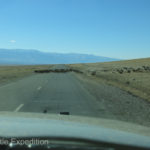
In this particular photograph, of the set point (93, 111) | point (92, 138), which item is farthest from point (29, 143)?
point (93, 111)

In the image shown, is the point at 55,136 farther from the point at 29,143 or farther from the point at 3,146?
the point at 3,146

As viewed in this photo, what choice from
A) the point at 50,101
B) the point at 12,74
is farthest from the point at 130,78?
the point at 12,74

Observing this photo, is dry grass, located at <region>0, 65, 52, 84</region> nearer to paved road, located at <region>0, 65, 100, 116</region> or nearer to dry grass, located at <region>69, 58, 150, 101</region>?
dry grass, located at <region>69, 58, 150, 101</region>

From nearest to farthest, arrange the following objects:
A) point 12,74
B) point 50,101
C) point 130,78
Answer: point 50,101 < point 130,78 < point 12,74

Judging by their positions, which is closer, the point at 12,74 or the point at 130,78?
the point at 130,78

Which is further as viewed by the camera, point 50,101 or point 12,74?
point 12,74


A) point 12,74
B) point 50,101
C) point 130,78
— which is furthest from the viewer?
point 12,74

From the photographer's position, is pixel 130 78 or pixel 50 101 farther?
pixel 130 78

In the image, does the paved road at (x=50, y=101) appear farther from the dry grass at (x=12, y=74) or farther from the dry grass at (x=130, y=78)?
the dry grass at (x=12, y=74)

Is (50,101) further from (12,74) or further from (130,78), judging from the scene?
(12,74)

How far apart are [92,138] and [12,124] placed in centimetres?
Result: 132

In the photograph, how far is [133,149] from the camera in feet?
9.80

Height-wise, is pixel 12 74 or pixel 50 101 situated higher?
pixel 50 101

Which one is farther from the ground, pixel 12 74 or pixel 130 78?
pixel 130 78
